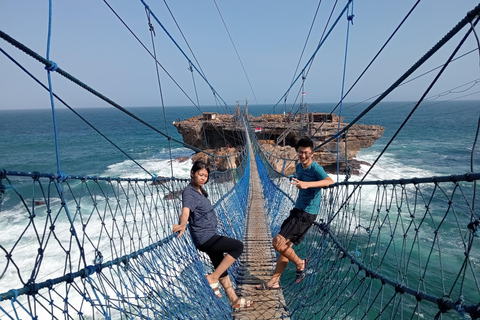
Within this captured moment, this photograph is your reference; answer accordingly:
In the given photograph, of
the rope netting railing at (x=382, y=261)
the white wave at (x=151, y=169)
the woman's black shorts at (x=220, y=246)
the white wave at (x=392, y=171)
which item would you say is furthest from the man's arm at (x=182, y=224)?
the white wave at (x=151, y=169)

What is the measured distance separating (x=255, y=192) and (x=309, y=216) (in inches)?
145

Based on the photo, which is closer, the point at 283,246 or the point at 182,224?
the point at 182,224

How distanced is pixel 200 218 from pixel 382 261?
1.46 meters

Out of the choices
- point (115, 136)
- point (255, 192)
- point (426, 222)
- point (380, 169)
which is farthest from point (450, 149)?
point (115, 136)

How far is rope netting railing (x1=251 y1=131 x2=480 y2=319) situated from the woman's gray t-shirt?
827mm

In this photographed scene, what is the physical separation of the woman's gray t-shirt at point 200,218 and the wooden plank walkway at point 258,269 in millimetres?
777

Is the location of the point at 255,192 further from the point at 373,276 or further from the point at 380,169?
the point at 380,169

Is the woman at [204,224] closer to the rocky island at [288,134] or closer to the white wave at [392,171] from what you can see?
the rocky island at [288,134]

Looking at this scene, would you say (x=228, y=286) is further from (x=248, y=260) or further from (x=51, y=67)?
(x=51, y=67)

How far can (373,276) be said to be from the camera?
5.06 ft

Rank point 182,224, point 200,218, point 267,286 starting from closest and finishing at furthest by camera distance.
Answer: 1. point 182,224
2. point 200,218
3. point 267,286

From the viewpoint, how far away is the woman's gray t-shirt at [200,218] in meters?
1.80

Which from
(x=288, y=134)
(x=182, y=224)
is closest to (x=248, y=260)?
(x=182, y=224)

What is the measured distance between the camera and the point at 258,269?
290 centimetres
